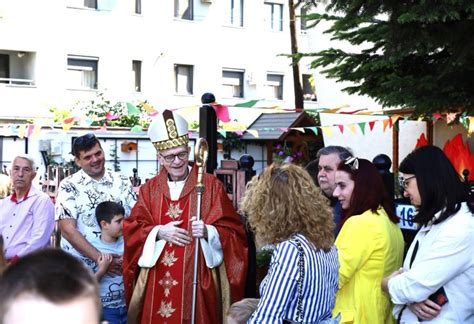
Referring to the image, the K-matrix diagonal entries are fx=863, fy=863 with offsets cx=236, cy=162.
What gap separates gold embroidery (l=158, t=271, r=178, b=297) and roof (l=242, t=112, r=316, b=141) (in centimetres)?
1328

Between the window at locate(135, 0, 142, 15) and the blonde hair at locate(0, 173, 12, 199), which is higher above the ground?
the window at locate(135, 0, 142, 15)

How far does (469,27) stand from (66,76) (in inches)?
795

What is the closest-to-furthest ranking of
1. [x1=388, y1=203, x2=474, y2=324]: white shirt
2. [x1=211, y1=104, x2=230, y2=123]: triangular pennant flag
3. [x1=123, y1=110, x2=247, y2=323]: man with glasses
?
[x1=388, y1=203, x2=474, y2=324]: white shirt, [x1=123, y1=110, x2=247, y2=323]: man with glasses, [x1=211, y1=104, x2=230, y2=123]: triangular pennant flag

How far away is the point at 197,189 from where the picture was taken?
518cm

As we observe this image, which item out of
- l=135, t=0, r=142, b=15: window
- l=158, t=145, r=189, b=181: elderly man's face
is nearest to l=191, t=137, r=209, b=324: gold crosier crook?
l=158, t=145, r=189, b=181: elderly man's face

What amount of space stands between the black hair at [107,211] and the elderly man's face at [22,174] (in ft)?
3.61

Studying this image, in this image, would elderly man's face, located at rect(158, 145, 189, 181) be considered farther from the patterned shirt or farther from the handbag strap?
the handbag strap

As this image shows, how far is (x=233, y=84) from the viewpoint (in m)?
27.9

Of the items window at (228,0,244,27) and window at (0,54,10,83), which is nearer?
window at (0,54,10,83)

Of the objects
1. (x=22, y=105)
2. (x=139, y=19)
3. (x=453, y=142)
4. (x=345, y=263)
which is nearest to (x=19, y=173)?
(x=345, y=263)

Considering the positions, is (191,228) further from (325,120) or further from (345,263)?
(325,120)

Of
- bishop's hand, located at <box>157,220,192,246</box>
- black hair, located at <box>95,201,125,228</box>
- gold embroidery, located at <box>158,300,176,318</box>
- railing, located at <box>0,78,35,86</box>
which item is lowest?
gold embroidery, located at <box>158,300,176,318</box>

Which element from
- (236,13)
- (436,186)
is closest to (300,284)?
(436,186)

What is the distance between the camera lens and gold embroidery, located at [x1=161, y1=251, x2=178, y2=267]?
5336 mm
